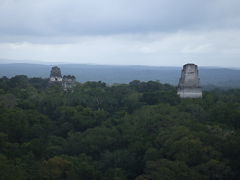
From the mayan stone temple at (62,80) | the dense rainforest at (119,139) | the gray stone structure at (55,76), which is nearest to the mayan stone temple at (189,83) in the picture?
the dense rainforest at (119,139)

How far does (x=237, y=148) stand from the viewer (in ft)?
54.7

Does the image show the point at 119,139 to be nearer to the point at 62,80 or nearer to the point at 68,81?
the point at 68,81

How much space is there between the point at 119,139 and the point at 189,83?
9.80 metres

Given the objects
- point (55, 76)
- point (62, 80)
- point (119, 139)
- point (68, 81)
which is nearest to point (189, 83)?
point (119, 139)

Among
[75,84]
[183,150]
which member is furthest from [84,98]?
[183,150]

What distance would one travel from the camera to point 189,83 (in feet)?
93.6

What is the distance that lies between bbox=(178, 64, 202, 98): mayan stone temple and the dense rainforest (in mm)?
838

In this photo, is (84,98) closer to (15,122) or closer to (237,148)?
(15,122)

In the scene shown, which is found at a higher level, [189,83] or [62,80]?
[189,83]

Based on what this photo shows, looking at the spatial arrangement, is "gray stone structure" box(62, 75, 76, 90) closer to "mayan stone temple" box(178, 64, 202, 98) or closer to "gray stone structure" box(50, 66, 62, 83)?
"gray stone structure" box(50, 66, 62, 83)

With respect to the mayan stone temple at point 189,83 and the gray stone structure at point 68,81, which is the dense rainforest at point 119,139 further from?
the gray stone structure at point 68,81

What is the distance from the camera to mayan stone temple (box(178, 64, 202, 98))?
28.1 m

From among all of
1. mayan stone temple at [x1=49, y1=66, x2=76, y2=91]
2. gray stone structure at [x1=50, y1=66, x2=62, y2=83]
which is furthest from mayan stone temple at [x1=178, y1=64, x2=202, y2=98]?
gray stone structure at [x1=50, y1=66, x2=62, y2=83]

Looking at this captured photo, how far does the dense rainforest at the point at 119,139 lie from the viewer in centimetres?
1560
